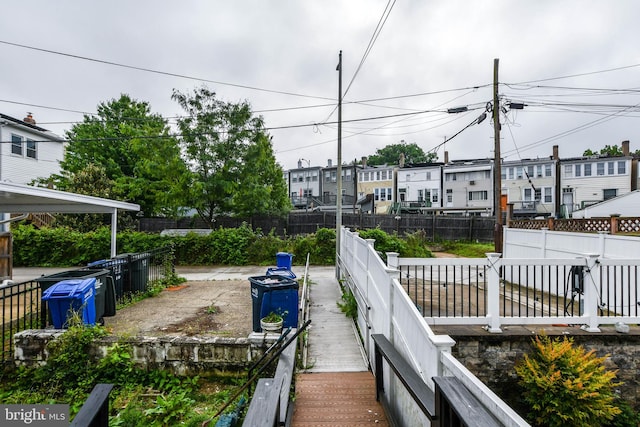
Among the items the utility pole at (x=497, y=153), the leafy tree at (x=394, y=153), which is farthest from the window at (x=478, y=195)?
the leafy tree at (x=394, y=153)

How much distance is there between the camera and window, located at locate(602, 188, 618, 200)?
27773mm

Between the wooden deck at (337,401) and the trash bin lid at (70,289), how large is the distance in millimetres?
4038

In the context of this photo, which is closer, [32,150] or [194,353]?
[194,353]

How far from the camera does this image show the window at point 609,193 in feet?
91.1

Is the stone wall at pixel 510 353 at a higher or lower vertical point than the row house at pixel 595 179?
lower

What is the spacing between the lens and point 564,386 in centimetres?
429

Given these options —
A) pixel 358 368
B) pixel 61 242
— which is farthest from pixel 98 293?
pixel 61 242

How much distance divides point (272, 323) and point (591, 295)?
16.0 ft

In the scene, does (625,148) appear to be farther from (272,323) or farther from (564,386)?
(272,323)

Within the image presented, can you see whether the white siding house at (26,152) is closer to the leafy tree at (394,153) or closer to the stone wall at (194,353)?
the stone wall at (194,353)

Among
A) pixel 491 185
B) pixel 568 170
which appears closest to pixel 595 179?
pixel 568 170

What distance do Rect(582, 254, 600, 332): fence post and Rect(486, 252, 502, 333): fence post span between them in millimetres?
1288

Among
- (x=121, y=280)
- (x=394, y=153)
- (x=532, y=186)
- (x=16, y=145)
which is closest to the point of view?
(x=121, y=280)

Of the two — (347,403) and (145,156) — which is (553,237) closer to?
(347,403)
